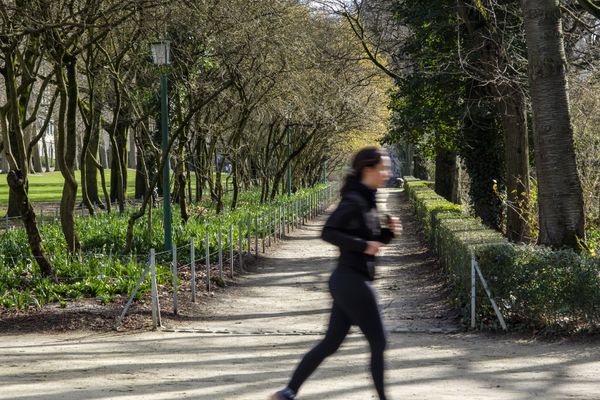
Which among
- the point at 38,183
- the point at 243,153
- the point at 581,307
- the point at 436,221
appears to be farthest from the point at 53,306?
the point at 38,183

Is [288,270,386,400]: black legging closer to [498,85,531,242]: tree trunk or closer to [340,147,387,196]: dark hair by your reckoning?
[340,147,387,196]: dark hair

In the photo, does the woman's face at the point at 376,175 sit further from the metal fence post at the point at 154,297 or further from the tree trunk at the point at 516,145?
the tree trunk at the point at 516,145

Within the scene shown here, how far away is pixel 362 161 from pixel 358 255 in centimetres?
63

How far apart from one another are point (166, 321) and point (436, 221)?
9349mm

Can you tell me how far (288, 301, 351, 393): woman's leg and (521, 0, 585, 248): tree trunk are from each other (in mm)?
7364

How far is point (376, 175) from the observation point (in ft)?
20.4

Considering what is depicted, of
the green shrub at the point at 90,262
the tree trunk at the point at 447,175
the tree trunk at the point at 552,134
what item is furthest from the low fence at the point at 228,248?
the tree trunk at the point at 447,175

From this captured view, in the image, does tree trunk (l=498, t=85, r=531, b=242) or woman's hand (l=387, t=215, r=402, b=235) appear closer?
woman's hand (l=387, t=215, r=402, b=235)

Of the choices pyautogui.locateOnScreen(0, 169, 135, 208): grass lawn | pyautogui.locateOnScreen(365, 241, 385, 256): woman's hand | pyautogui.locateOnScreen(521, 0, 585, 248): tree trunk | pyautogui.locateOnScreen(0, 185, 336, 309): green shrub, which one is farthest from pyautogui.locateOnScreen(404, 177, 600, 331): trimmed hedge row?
pyautogui.locateOnScreen(0, 169, 135, 208): grass lawn

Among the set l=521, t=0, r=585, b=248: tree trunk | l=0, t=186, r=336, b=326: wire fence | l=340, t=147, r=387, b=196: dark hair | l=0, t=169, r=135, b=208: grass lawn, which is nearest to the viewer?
l=340, t=147, r=387, b=196: dark hair

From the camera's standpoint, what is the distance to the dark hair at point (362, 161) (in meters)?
6.19

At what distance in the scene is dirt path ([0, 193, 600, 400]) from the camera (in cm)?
762

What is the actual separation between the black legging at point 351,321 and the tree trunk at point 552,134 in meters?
7.35

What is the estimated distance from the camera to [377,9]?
79.3 feet
